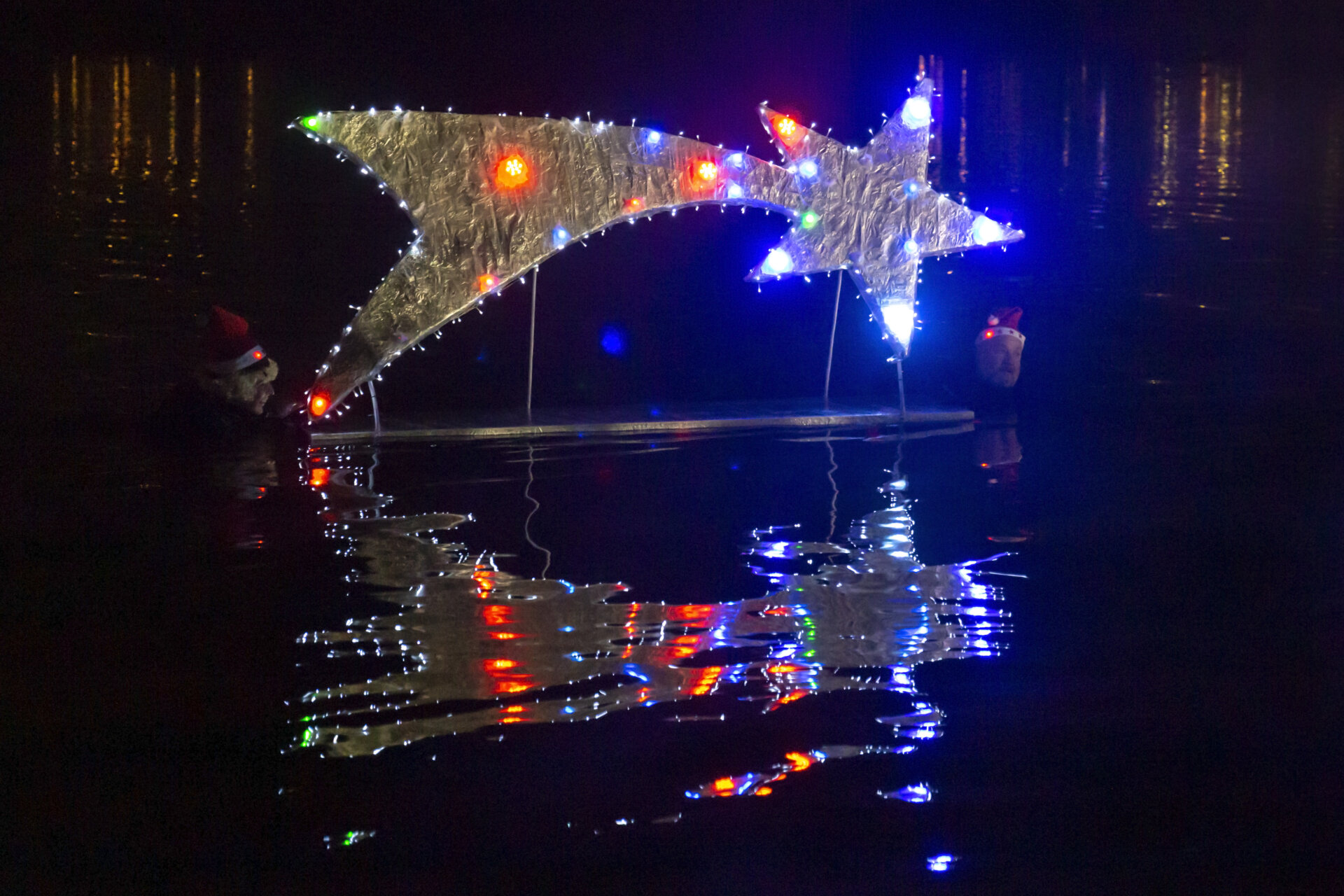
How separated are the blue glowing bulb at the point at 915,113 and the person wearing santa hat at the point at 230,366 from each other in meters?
2.97

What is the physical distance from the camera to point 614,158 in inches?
193

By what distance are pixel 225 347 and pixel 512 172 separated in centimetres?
136

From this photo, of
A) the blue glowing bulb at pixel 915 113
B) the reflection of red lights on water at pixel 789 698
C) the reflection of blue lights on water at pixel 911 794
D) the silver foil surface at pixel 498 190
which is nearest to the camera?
the reflection of blue lights on water at pixel 911 794

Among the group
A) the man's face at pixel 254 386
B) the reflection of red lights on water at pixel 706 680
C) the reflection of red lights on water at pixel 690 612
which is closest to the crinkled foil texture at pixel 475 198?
the man's face at pixel 254 386

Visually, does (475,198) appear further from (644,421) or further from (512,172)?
(644,421)

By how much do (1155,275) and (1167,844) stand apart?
24.4ft

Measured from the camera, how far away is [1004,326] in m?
6.00

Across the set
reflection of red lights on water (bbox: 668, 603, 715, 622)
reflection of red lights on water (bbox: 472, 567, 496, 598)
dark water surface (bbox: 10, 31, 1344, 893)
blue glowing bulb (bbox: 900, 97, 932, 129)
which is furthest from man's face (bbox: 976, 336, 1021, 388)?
reflection of red lights on water (bbox: 472, 567, 496, 598)

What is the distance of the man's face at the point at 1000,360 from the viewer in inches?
235

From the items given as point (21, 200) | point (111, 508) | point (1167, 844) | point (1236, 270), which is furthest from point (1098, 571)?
point (21, 200)

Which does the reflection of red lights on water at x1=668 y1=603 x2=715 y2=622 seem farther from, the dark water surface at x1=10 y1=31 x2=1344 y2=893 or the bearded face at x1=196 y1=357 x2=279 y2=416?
the bearded face at x1=196 y1=357 x2=279 y2=416

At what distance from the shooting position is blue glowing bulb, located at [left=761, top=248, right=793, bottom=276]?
17.1 ft

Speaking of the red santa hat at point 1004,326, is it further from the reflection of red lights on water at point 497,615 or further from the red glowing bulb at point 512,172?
the reflection of red lights on water at point 497,615

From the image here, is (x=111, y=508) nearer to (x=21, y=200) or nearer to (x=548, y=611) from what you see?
(x=548, y=611)
